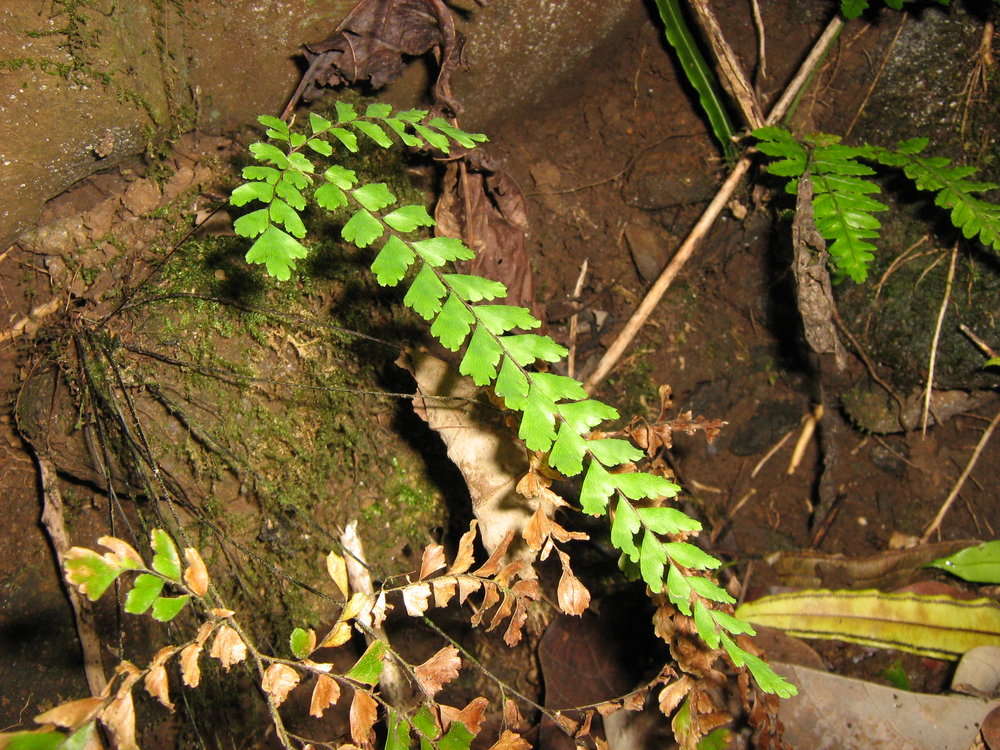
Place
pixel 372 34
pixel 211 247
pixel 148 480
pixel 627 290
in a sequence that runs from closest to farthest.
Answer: pixel 148 480 < pixel 211 247 < pixel 372 34 < pixel 627 290

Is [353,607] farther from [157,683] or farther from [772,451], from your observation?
[772,451]

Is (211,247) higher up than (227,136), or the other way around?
(227,136)

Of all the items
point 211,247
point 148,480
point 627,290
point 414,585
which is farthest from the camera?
point 627,290

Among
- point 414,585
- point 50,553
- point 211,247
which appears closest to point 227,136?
point 211,247

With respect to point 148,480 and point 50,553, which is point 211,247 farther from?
point 50,553

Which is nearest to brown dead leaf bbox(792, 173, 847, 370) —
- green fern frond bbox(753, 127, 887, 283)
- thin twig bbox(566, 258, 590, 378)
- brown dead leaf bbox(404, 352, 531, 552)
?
green fern frond bbox(753, 127, 887, 283)

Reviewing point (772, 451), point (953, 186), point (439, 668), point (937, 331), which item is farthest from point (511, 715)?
point (953, 186)

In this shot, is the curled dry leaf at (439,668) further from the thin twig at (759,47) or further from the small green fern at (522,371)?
the thin twig at (759,47)
